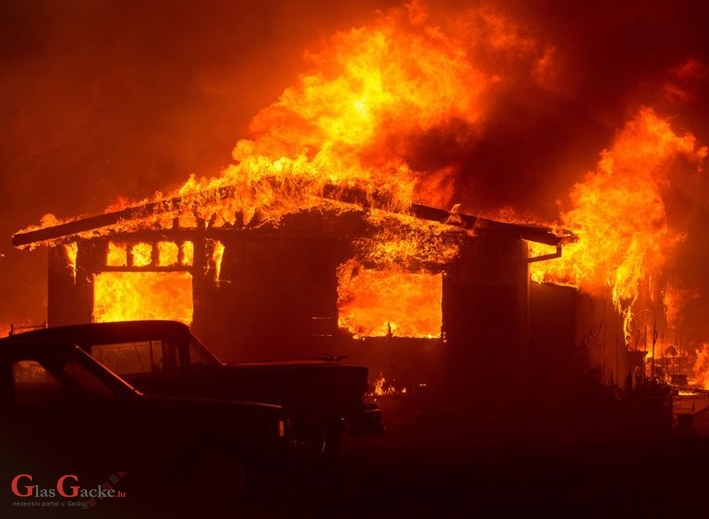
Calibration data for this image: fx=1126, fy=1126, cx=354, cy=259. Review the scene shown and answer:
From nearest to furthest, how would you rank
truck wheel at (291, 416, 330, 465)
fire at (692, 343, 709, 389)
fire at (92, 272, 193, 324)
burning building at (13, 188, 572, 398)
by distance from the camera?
truck wheel at (291, 416, 330, 465)
burning building at (13, 188, 572, 398)
fire at (92, 272, 193, 324)
fire at (692, 343, 709, 389)

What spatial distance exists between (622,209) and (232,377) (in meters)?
11.6

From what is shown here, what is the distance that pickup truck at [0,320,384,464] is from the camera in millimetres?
11727

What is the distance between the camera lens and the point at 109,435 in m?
8.50

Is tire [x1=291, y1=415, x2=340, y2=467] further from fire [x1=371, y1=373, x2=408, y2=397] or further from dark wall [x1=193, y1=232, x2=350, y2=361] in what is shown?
dark wall [x1=193, y1=232, x2=350, y2=361]

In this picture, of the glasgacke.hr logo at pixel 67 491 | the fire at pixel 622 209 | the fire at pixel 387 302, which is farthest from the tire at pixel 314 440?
the fire at pixel 622 209

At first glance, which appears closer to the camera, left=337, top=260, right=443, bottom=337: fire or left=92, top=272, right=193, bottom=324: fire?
left=337, top=260, right=443, bottom=337: fire

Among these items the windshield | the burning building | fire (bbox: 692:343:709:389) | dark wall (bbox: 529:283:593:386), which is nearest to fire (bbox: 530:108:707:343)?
dark wall (bbox: 529:283:593:386)

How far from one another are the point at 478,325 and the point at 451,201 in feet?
12.6

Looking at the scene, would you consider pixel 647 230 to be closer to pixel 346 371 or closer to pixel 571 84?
pixel 571 84

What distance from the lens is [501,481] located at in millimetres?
11227

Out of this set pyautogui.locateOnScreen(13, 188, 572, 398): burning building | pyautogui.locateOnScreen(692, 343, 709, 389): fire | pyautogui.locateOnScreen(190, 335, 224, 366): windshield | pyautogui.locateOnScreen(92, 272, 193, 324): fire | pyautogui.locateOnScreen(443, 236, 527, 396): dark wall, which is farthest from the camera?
pyautogui.locateOnScreen(692, 343, 709, 389): fire

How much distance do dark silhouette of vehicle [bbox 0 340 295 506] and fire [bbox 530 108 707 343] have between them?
1179 centimetres

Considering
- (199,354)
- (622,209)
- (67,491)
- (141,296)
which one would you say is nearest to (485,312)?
(622,209)

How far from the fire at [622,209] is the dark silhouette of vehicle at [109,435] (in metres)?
11.8
